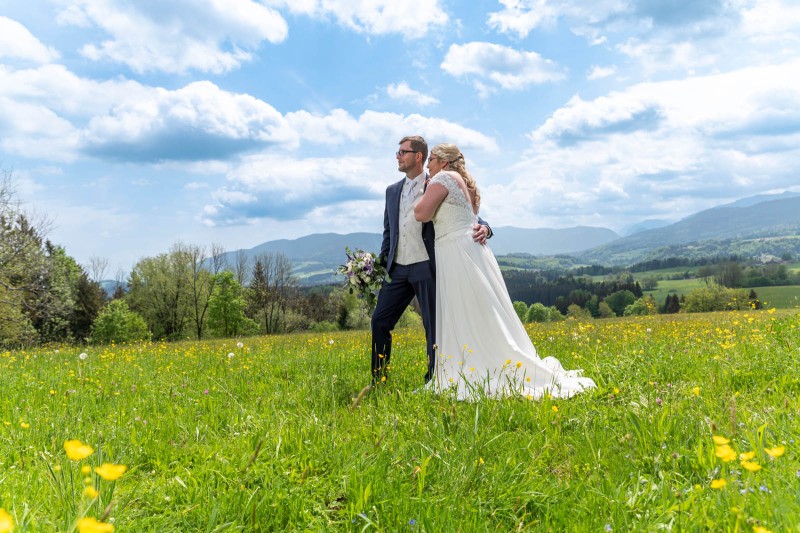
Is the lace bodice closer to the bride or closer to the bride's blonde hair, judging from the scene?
the bride

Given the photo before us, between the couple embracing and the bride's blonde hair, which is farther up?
the bride's blonde hair

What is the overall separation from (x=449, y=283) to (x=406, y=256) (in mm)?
714

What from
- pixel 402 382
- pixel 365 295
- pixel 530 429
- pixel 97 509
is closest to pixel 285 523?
pixel 97 509

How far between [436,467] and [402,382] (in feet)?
10.5

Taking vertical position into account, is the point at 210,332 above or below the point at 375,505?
below

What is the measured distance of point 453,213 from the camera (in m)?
6.34

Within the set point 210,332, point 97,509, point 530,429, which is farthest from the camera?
point 210,332

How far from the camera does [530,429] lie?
4191 mm

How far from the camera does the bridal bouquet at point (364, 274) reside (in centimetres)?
707

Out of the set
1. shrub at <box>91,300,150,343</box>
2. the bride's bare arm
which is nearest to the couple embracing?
the bride's bare arm

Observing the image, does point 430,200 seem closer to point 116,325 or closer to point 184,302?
point 116,325

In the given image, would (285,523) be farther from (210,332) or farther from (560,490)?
(210,332)

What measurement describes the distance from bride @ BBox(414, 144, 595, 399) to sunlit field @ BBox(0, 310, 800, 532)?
888 mm

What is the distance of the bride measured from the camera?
20.1 ft
